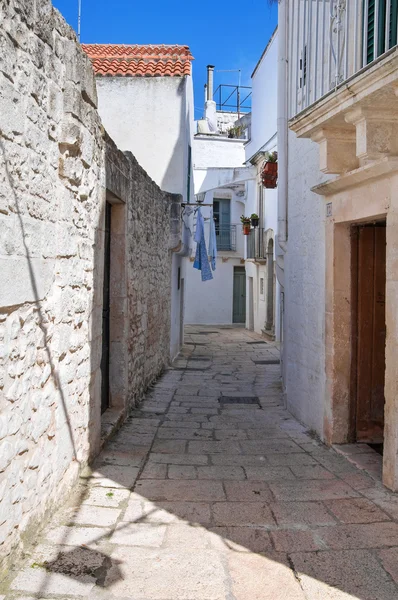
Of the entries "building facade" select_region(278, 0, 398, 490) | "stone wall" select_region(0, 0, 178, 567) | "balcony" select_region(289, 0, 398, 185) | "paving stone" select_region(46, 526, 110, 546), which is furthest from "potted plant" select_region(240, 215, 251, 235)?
"paving stone" select_region(46, 526, 110, 546)

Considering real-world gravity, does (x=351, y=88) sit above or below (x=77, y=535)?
above

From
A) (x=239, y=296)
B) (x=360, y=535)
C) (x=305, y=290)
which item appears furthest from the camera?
(x=239, y=296)

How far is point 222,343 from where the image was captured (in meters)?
16.5

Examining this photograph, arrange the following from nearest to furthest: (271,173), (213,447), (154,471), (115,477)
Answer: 1. (115,477)
2. (154,471)
3. (213,447)
4. (271,173)

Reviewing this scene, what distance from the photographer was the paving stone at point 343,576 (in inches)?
109

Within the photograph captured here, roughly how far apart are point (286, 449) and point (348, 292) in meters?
1.66

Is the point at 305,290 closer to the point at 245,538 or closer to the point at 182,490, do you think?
the point at 182,490

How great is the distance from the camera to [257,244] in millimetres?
19812

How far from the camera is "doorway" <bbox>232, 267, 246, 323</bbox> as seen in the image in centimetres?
2550

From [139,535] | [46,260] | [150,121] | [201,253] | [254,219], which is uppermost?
[150,121]

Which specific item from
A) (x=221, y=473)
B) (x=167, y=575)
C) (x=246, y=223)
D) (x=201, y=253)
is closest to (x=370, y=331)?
(x=221, y=473)

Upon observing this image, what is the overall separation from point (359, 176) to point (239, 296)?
2091 centimetres

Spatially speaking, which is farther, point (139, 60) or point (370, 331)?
point (139, 60)

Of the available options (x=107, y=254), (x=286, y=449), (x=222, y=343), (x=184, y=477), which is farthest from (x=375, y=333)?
(x=222, y=343)
